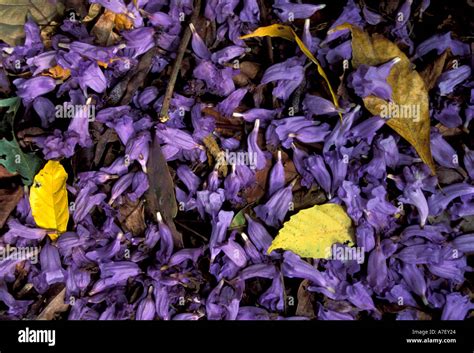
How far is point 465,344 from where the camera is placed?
5.44 ft

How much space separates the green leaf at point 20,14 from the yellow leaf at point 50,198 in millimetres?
369

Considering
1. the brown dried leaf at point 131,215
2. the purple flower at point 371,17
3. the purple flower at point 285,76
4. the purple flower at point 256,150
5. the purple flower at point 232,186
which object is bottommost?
the brown dried leaf at point 131,215

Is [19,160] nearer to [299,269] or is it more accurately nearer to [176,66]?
[176,66]

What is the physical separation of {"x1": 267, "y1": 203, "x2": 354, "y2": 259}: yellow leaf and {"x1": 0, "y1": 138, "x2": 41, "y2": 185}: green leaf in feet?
2.26

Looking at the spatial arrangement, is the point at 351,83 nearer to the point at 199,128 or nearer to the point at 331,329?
the point at 199,128

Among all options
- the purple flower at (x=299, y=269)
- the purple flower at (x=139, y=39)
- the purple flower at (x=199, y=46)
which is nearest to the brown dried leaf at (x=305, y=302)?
the purple flower at (x=299, y=269)

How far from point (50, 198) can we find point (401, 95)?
3.27 feet

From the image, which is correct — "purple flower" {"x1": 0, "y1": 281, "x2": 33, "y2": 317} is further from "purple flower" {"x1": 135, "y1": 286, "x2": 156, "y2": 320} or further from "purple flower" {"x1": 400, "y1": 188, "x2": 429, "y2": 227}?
"purple flower" {"x1": 400, "y1": 188, "x2": 429, "y2": 227}

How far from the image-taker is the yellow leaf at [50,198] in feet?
5.44

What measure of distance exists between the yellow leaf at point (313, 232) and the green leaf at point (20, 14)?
2.89 ft

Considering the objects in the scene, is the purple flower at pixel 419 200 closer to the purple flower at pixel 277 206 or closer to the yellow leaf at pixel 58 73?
the purple flower at pixel 277 206

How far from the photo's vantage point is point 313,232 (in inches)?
64.6

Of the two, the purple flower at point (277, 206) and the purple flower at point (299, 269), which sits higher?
the purple flower at point (277, 206)

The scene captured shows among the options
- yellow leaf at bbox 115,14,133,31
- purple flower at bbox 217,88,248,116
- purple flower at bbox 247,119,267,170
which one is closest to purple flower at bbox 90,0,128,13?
yellow leaf at bbox 115,14,133,31
